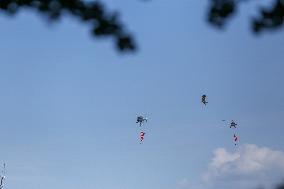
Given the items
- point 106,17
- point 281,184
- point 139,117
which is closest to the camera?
point 281,184

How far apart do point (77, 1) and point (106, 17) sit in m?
0.42

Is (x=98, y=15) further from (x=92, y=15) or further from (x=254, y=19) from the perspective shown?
(x=254, y=19)

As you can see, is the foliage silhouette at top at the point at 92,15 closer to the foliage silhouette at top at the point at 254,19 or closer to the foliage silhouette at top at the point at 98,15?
the foliage silhouette at top at the point at 98,15

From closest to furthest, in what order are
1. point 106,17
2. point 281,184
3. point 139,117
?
point 281,184
point 106,17
point 139,117

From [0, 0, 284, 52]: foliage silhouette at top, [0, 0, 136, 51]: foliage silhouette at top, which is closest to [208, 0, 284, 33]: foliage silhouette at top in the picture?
[0, 0, 284, 52]: foliage silhouette at top

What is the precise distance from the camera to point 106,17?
186 inches

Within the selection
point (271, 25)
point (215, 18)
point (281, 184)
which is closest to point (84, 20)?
point (215, 18)

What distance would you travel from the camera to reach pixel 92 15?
4.75m

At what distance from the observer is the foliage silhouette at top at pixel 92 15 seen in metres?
4.73

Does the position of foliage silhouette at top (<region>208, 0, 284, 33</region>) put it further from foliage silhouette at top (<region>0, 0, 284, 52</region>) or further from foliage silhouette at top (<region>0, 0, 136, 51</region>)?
foliage silhouette at top (<region>0, 0, 136, 51</region>)

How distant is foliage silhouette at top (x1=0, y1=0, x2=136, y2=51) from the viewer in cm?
473

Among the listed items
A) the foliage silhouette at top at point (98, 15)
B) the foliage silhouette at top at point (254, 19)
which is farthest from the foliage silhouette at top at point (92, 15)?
the foliage silhouette at top at point (254, 19)

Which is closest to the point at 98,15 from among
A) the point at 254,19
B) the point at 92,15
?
the point at 92,15

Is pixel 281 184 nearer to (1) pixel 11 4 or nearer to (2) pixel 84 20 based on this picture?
(2) pixel 84 20
